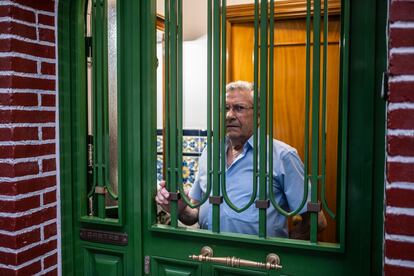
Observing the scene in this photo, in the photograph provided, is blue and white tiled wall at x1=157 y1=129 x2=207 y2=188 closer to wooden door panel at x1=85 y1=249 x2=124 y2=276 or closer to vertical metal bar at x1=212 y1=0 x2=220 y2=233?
wooden door panel at x1=85 y1=249 x2=124 y2=276

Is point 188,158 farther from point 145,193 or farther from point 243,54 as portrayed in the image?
point 145,193

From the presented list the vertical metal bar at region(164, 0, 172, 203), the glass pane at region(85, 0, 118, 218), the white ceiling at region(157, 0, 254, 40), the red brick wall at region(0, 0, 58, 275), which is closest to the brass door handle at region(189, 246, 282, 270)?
the vertical metal bar at region(164, 0, 172, 203)

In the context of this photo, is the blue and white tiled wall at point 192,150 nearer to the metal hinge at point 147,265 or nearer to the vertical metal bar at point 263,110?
the metal hinge at point 147,265

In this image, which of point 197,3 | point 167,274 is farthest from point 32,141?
point 197,3

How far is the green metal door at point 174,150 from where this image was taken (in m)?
1.43

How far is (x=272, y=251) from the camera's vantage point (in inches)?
62.2

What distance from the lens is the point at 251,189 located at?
170 centimetres

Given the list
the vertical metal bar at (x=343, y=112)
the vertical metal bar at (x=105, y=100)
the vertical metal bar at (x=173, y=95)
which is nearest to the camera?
the vertical metal bar at (x=343, y=112)

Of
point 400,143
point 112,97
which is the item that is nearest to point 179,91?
point 112,97

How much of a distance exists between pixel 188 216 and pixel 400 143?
1025mm

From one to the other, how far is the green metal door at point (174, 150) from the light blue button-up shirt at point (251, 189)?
0.31 feet

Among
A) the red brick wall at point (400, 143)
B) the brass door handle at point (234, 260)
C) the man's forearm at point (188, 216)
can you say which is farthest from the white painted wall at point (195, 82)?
the red brick wall at point (400, 143)

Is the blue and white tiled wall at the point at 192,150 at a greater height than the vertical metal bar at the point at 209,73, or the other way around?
the vertical metal bar at the point at 209,73

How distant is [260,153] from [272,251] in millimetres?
407
